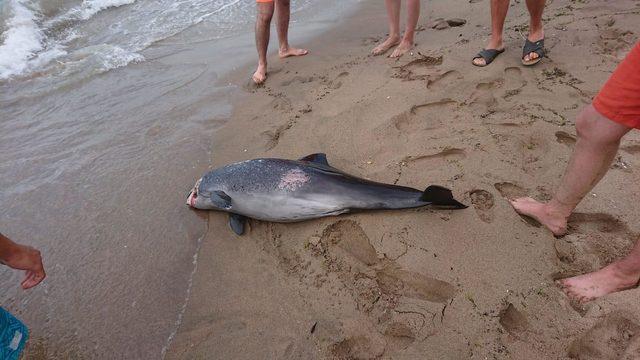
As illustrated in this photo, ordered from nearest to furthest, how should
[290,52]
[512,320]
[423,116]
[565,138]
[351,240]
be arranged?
[512,320] → [351,240] → [565,138] → [423,116] → [290,52]

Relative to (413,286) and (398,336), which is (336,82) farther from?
(398,336)

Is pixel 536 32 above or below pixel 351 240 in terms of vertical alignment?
above

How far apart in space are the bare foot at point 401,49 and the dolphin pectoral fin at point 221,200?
2.62 m

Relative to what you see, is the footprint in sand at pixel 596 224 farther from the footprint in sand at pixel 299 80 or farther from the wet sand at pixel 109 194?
the footprint in sand at pixel 299 80

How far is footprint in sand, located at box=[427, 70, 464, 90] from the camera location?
3615 mm

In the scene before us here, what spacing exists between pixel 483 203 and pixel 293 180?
124 cm

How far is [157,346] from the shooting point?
6.98 ft

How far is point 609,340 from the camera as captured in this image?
177cm

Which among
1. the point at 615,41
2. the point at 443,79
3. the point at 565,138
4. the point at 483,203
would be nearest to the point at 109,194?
the point at 483,203

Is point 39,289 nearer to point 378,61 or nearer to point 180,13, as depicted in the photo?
point 378,61

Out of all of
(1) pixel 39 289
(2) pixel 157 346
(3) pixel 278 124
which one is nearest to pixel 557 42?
(3) pixel 278 124

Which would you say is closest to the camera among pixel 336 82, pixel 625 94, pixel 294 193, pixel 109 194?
pixel 625 94

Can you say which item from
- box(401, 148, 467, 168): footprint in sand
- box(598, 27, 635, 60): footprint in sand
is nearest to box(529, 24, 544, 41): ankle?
box(598, 27, 635, 60): footprint in sand

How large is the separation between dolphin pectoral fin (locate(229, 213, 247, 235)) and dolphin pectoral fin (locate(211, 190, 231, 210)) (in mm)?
81
